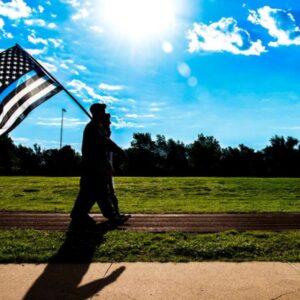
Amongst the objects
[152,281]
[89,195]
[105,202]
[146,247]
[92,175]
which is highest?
[92,175]

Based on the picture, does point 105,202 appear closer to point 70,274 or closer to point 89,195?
point 89,195

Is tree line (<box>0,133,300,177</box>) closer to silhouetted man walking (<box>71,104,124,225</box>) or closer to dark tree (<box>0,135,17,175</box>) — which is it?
dark tree (<box>0,135,17,175</box>)

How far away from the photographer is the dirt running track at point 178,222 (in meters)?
7.19

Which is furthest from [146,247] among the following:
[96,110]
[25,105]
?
[25,105]

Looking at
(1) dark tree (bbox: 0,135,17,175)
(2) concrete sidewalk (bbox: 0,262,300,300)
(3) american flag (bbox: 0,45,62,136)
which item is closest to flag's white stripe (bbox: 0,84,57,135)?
(3) american flag (bbox: 0,45,62,136)

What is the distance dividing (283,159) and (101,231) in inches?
3212

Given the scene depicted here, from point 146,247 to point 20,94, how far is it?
365 cm

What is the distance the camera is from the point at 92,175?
7.32 m

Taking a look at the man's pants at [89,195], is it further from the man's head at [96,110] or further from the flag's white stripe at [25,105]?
the flag's white stripe at [25,105]

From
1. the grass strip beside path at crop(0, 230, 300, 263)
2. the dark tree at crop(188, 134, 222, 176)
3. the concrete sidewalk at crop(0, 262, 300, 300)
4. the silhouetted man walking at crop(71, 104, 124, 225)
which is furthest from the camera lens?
the dark tree at crop(188, 134, 222, 176)

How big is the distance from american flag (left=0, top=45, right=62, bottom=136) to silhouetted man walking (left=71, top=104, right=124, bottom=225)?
1009mm

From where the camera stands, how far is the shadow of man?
152 inches

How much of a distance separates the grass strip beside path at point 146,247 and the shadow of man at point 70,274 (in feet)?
0.04

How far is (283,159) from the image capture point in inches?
3273
